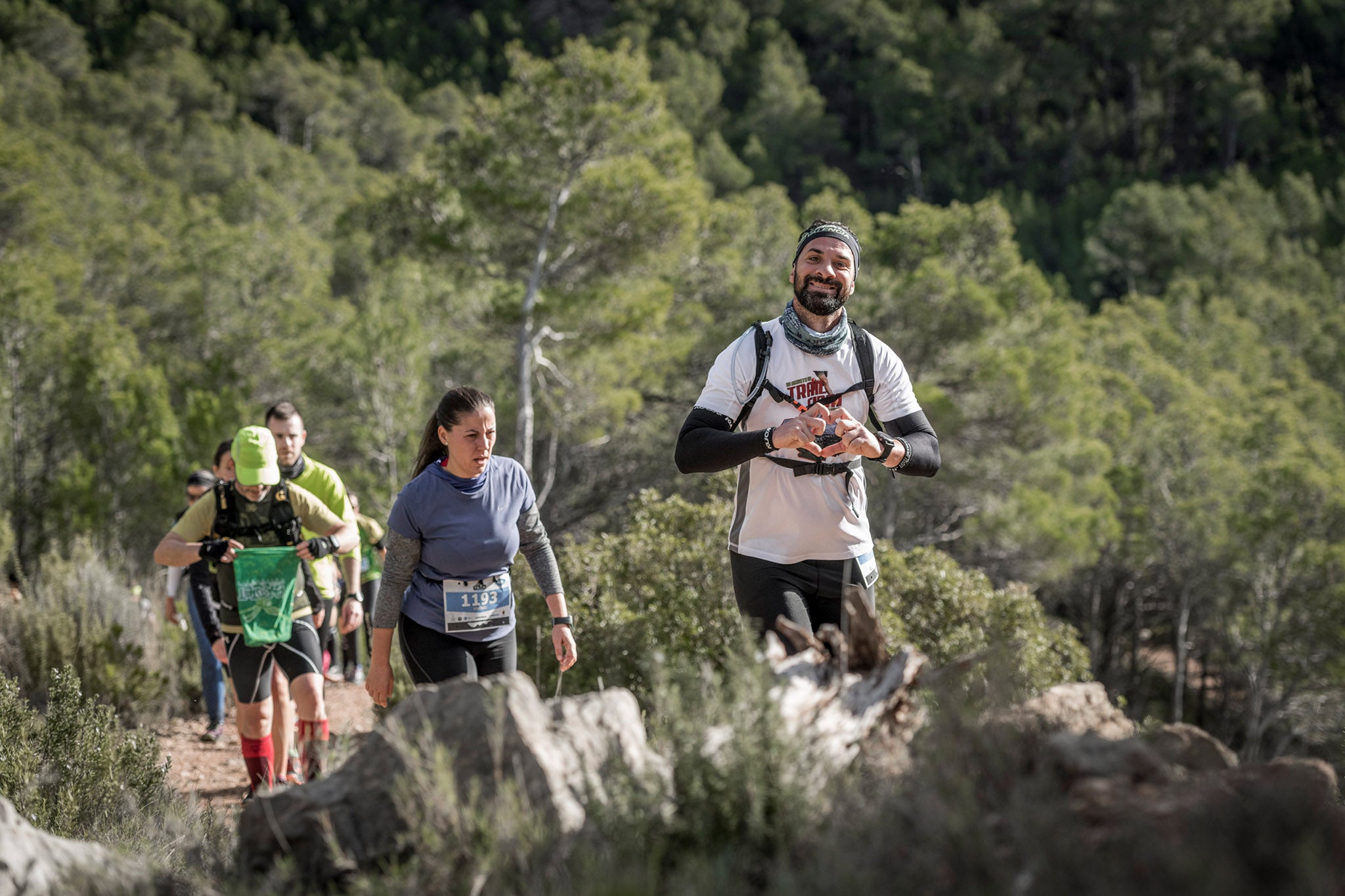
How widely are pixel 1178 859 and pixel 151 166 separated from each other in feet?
130

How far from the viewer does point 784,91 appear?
6291cm

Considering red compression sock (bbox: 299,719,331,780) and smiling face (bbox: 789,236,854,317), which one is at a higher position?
smiling face (bbox: 789,236,854,317)

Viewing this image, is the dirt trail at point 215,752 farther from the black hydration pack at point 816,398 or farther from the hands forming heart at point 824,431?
the hands forming heart at point 824,431

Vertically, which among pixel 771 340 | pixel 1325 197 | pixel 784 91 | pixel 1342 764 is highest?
pixel 784 91

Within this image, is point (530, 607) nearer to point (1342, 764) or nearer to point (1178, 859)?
point (1342, 764)

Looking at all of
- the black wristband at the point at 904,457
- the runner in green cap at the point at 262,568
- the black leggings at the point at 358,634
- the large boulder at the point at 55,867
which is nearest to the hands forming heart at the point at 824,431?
the black wristband at the point at 904,457

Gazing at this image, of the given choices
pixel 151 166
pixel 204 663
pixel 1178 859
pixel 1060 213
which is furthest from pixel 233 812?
pixel 1060 213

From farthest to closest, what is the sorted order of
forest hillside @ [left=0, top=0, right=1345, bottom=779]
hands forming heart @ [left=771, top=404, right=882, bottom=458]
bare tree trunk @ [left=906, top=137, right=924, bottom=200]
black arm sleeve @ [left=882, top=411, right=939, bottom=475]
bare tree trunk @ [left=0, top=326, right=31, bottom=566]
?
bare tree trunk @ [left=906, top=137, right=924, bottom=200]
bare tree trunk @ [left=0, top=326, right=31, bottom=566]
forest hillside @ [left=0, top=0, right=1345, bottom=779]
black arm sleeve @ [left=882, top=411, right=939, bottom=475]
hands forming heart @ [left=771, top=404, right=882, bottom=458]

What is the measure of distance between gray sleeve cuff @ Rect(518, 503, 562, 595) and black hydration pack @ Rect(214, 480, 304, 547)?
41.8 inches

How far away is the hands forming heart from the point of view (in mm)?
2475

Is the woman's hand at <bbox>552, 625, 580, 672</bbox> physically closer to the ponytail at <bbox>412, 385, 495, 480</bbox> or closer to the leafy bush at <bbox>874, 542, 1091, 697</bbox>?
the ponytail at <bbox>412, 385, 495, 480</bbox>

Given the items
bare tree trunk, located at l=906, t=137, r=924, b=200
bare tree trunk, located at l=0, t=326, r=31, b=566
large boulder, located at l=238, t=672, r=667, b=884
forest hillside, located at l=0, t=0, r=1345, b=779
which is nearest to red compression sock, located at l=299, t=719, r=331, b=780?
forest hillside, located at l=0, t=0, r=1345, b=779

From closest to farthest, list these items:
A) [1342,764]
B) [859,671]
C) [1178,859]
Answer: [1178,859]
[859,671]
[1342,764]

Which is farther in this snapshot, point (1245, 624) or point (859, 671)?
point (1245, 624)
